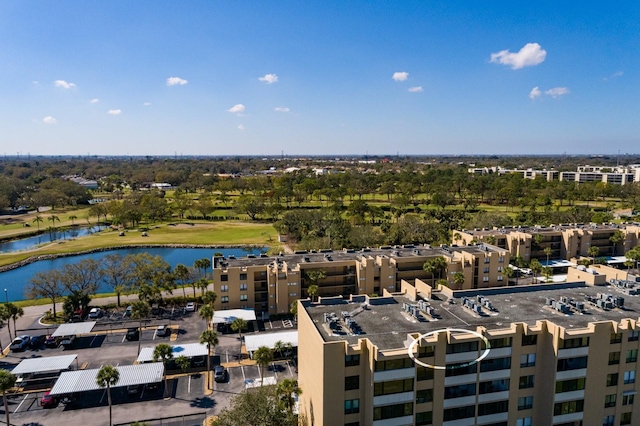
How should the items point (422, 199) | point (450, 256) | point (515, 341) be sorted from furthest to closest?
point (422, 199), point (450, 256), point (515, 341)

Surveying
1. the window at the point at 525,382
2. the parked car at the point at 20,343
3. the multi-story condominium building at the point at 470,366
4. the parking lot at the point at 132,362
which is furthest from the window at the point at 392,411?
the parked car at the point at 20,343

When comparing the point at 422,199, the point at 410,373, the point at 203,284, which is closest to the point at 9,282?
the point at 203,284

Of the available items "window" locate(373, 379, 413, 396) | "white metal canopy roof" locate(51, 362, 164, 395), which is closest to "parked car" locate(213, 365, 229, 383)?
"white metal canopy roof" locate(51, 362, 164, 395)

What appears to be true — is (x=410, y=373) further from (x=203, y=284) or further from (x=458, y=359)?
(x=203, y=284)

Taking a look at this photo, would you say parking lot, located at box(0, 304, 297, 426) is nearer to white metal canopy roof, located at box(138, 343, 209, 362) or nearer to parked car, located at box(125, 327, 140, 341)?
parked car, located at box(125, 327, 140, 341)

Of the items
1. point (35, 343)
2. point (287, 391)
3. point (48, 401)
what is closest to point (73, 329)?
point (35, 343)

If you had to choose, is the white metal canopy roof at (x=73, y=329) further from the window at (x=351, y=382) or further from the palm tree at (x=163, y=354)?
the window at (x=351, y=382)
